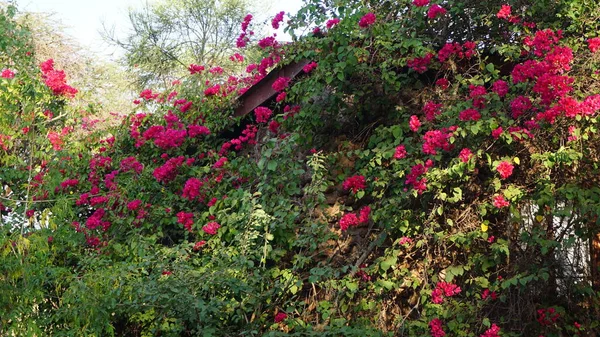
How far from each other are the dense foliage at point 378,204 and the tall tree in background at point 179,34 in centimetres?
1129

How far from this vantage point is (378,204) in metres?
5.46

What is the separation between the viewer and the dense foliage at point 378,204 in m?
4.87

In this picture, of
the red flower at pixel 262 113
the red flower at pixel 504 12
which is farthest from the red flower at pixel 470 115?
the red flower at pixel 262 113

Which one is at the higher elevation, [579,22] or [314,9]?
[314,9]

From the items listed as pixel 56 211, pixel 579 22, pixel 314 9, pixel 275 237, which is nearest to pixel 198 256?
pixel 275 237

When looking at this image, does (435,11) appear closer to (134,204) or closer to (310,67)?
(310,67)

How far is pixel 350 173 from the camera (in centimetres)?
580

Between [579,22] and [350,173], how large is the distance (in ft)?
6.40

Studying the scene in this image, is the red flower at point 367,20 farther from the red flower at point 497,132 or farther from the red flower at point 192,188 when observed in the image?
the red flower at point 192,188

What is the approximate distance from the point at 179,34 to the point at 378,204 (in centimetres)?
1435

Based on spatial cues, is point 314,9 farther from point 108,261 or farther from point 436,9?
point 108,261

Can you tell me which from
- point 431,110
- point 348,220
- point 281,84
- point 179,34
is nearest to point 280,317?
point 348,220

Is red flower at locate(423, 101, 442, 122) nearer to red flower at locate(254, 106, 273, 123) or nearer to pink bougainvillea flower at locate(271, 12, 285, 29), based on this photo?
pink bougainvillea flower at locate(271, 12, 285, 29)

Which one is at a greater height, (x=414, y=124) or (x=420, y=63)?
(x=420, y=63)
